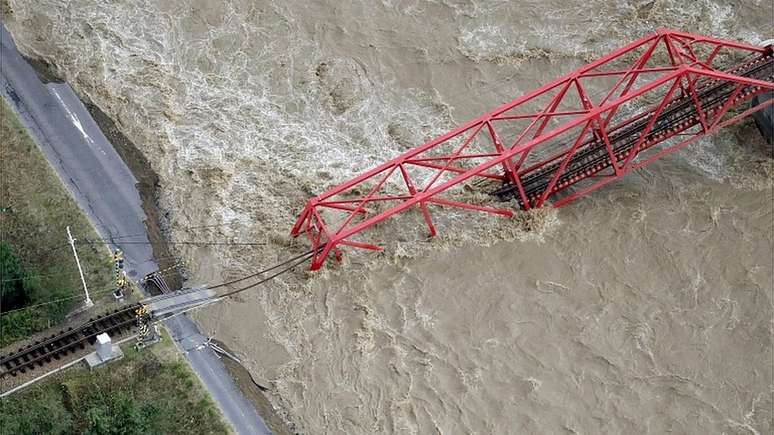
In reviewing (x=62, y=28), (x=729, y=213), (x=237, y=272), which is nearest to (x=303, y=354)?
(x=237, y=272)

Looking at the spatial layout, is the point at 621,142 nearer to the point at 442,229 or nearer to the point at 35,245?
the point at 442,229

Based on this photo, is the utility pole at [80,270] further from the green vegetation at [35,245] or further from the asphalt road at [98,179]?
the asphalt road at [98,179]

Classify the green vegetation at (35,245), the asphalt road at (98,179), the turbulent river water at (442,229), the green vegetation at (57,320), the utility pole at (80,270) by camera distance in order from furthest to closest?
the utility pole at (80,270)
the green vegetation at (35,245)
the turbulent river water at (442,229)
the asphalt road at (98,179)
the green vegetation at (57,320)

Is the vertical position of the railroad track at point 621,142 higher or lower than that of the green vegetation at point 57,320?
lower

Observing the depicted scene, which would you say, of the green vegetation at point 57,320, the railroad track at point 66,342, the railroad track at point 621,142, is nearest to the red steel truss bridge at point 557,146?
the railroad track at point 621,142

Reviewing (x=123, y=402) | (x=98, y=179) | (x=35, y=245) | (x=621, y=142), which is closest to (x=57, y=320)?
(x=35, y=245)

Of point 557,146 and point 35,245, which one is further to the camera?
point 557,146
